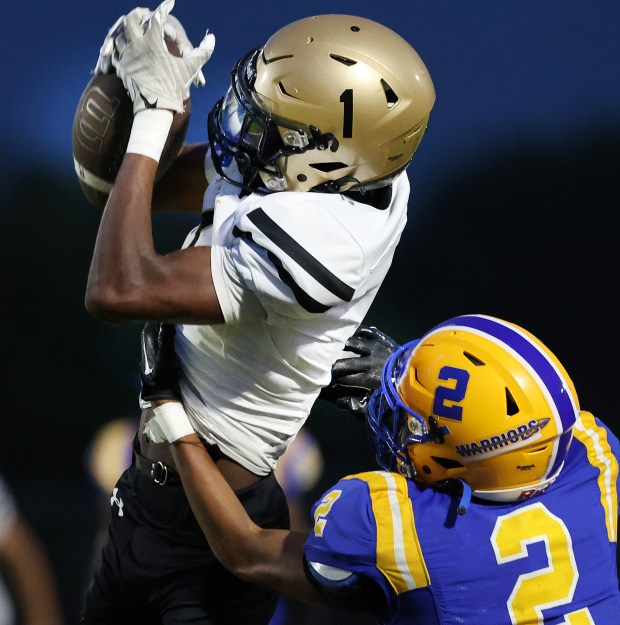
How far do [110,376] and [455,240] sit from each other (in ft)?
2.91

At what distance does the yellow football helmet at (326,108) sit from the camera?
1468 millimetres

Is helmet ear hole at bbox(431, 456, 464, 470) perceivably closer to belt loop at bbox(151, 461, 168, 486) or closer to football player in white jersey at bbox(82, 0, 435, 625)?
football player in white jersey at bbox(82, 0, 435, 625)

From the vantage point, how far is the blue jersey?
139 centimetres

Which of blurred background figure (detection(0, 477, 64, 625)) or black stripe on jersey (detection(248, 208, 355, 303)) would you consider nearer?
black stripe on jersey (detection(248, 208, 355, 303))

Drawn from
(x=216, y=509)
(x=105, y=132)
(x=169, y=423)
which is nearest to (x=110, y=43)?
(x=105, y=132)

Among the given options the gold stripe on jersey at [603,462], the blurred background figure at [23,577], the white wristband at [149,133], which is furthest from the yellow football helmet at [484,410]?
the blurred background figure at [23,577]

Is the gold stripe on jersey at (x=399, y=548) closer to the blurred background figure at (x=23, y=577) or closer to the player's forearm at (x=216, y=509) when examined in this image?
the player's forearm at (x=216, y=509)

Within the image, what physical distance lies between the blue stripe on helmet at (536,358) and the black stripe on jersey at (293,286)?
219 mm

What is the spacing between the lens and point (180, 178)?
1793 millimetres

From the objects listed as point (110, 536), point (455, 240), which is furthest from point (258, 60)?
point (455, 240)

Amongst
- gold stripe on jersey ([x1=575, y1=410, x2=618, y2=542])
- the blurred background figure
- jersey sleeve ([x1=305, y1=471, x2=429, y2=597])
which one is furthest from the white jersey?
the blurred background figure

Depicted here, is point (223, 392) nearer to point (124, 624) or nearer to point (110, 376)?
point (124, 624)

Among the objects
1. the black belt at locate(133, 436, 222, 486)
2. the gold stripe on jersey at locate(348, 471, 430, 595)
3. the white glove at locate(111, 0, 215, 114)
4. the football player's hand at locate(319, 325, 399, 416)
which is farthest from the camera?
the football player's hand at locate(319, 325, 399, 416)

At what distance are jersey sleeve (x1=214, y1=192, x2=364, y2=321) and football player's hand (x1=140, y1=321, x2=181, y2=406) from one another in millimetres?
187
